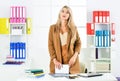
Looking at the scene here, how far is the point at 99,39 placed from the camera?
608 cm

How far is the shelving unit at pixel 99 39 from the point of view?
6.05 metres

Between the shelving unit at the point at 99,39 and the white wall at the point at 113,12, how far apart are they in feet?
0.46

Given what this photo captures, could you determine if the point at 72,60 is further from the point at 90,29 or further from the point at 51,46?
the point at 90,29

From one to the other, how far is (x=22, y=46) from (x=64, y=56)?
1.70 metres

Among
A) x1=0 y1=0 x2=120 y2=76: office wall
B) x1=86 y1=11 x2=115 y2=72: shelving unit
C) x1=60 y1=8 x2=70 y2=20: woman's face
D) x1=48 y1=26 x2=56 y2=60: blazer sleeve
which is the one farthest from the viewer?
x1=0 y1=0 x2=120 y2=76: office wall

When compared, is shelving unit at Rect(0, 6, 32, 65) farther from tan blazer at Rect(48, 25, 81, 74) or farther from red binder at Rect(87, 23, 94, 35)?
tan blazer at Rect(48, 25, 81, 74)

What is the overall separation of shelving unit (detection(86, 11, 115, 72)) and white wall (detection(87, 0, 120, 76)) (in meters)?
0.14

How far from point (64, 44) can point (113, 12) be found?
7.06 feet

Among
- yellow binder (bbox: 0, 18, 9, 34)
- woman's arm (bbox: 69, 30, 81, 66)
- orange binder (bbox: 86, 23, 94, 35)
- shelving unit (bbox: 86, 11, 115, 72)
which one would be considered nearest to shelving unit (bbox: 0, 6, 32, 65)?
yellow binder (bbox: 0, 18, 9, 34)

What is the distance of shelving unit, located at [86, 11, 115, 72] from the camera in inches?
238

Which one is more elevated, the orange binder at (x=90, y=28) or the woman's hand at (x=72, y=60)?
the orange binder at (x=90, y=28)

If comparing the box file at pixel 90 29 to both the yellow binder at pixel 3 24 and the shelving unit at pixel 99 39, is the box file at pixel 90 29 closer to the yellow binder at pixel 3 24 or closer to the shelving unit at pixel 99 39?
the shelving unit at pixel 99 39

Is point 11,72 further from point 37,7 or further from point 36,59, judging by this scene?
point 37,7

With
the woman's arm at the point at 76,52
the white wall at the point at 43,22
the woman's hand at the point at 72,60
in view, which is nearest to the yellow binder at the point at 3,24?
the white wall at the point at 43,22
